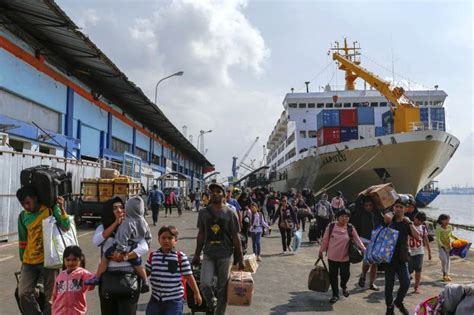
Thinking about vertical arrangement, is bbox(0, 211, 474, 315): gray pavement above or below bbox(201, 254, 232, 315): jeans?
below

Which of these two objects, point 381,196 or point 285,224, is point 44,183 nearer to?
point 381,196

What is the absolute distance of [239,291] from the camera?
5.02m

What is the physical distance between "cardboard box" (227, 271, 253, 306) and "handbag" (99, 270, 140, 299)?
5.06 feet

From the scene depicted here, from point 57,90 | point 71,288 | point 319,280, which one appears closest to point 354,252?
point 319,280

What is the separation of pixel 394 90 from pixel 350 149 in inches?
216

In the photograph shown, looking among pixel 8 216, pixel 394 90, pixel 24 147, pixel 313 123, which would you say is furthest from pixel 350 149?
pixel 8 216

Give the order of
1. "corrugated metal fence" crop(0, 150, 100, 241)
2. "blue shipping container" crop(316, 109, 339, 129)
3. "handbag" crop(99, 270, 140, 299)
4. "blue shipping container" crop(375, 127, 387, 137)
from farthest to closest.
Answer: "blue shipping container" crop(375, 127, 387, 137)
"blue shipping container" crop(316, 109, 339, 129)
"corrugated metal fence" crop(0, 150, 100, 241)
"handbag" crop(99, 270, 140, 299)

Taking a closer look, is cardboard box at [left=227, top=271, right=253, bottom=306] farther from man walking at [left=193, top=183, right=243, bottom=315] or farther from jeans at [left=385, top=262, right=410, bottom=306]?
jeans at [left=385, top=262, right=410, bottom=306]

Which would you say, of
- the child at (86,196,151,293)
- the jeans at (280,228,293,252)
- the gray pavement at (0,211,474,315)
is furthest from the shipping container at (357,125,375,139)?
the child at (86,196,151,293)

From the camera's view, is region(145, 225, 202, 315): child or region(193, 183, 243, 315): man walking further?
region(193, 183, 243, 315): man walking

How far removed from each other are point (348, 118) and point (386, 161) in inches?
331

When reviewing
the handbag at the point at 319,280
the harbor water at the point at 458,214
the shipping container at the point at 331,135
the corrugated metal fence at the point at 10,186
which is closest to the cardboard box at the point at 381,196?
the handbag at the point at 319,280

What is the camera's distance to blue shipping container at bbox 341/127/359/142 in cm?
3384

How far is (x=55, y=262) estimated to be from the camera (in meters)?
4.29
